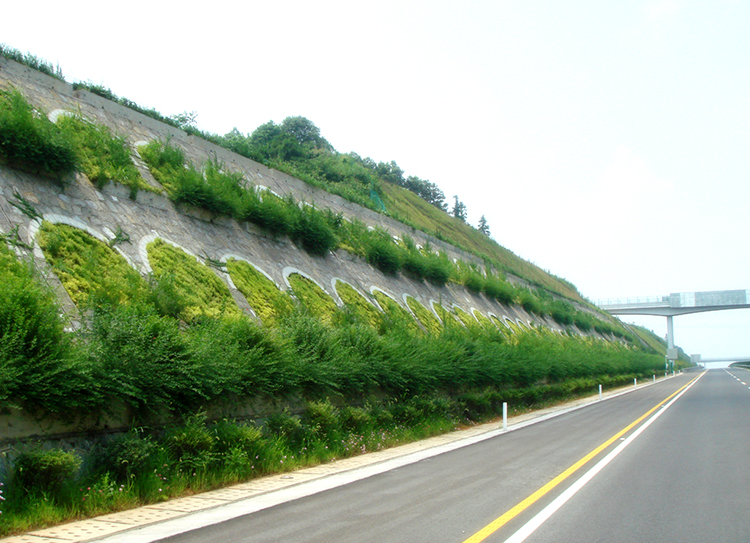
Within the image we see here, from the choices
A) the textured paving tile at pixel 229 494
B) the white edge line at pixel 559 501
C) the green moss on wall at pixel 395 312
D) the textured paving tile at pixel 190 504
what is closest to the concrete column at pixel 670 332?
the green moss on wall at pixel 395 312

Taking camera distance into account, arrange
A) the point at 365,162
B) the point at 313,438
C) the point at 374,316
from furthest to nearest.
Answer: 1. the point at 365,162
2. the point at 374,316
3. the point at 313,438

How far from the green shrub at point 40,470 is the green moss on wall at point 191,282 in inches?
231

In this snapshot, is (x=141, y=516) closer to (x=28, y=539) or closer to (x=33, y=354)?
(x=28, y=539)

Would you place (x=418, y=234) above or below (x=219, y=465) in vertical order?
above

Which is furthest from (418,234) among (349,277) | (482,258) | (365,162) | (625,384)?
(365,162)

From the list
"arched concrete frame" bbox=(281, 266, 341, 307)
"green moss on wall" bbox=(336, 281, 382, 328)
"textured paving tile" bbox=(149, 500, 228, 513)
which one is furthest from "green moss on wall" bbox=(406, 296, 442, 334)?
"textured paving tile" bbox=(149, 500, 228, 513)

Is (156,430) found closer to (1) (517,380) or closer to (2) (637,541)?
(2) (637,541)

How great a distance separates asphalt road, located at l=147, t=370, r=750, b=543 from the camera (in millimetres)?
6246

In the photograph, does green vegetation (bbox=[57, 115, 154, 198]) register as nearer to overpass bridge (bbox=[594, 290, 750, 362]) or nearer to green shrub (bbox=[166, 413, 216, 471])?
green shrub (bbox=[166, 413, 216, 471])

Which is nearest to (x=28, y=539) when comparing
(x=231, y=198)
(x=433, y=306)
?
(x=231, y=198)

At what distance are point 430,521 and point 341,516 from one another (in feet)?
3.67

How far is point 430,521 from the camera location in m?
6.77

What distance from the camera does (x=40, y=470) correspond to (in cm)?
696

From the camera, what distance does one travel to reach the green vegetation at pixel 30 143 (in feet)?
40.8
